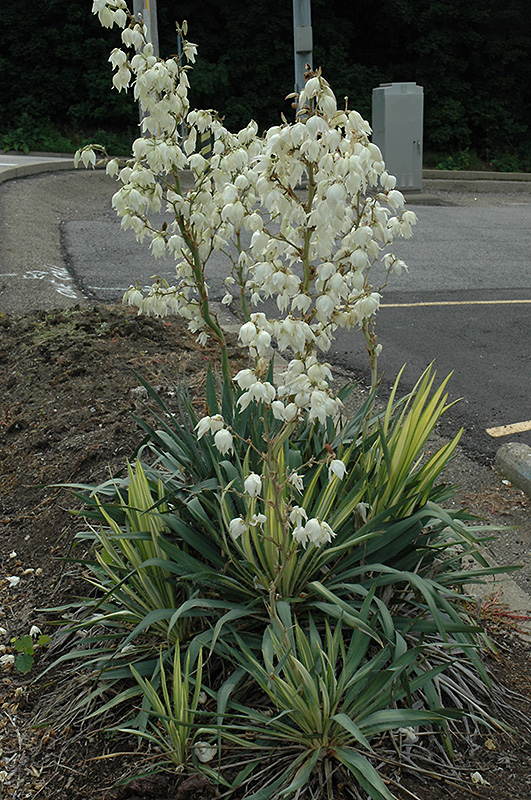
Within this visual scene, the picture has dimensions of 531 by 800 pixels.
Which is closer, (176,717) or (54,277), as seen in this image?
(176,717)

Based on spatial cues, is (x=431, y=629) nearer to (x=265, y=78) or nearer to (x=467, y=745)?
(x=467, y=745)

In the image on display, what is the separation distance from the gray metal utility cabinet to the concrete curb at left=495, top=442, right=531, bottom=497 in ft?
39.5

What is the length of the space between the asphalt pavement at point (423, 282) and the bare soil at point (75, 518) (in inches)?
43.3

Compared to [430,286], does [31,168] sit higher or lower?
higher

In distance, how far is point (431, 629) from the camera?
2531mm

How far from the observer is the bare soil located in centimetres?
247

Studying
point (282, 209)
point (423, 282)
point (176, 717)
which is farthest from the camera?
point (423, 282)

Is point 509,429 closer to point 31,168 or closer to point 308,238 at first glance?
point 308,238

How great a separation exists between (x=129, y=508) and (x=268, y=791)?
103 centimetres

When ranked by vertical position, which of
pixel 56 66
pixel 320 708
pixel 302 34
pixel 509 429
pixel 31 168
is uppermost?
pixel 56 66

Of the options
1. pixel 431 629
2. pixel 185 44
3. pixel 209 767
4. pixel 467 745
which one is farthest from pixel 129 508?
pixel 185 44

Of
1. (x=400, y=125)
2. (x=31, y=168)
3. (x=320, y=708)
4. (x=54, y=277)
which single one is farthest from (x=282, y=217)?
(x=400, y=125)

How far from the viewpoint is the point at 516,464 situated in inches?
168

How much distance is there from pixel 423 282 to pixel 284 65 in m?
13.8
